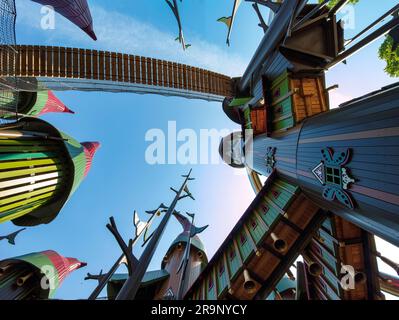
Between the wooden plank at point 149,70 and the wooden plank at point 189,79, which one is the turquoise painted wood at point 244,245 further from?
the wooden plank at point 149,70

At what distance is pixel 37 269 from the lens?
16.0 m

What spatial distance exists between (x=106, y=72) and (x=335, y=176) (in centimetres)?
1629

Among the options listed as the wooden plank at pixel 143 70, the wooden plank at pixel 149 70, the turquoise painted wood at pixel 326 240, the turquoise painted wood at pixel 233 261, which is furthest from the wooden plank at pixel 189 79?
the turquoise painted wood at pixel 326 240

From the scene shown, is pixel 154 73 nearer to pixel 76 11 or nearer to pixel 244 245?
pixel 76 11

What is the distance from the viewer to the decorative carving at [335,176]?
473 cm

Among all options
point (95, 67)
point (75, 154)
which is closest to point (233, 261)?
point (75, 154)

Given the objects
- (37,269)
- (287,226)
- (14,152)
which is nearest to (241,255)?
(287,226)

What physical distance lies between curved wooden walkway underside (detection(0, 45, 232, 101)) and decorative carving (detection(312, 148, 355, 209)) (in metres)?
14.5

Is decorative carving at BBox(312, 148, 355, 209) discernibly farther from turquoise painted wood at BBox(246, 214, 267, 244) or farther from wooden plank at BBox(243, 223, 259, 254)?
wooden plank at BBox(243, 223, 259, 254)

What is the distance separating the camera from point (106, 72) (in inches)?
588

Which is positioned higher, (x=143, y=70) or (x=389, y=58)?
(x=143, y=70)

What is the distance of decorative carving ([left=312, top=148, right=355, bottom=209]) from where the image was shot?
15.5 ft
